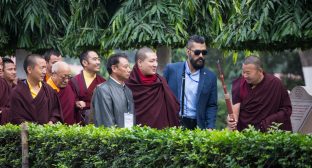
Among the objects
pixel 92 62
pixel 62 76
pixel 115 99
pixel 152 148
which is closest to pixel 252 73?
pixel 115 99

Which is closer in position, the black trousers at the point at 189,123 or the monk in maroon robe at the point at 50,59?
the black trousers at the point at 189,123

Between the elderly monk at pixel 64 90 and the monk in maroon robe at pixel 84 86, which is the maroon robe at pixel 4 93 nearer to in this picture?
the elderly monk at pixel 64 90

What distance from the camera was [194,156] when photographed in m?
7.27

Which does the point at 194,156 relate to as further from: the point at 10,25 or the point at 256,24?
the point at 10,25

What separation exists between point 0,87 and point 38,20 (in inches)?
87.2

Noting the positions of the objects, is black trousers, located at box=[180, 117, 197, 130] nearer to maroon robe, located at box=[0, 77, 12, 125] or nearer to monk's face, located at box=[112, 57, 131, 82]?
monk's face, located at box=[112, 57, 131, 82]

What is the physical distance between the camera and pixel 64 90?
12312 millimetres

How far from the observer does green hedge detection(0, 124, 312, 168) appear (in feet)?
22.0

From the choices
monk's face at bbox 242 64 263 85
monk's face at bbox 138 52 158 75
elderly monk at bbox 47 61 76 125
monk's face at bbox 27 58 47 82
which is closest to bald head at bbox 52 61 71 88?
elderly monk at bbox 47 61 76 125

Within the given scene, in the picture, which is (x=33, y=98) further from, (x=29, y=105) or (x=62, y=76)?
(x=62, y=76)

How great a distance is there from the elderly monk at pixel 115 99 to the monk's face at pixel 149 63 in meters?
0.35

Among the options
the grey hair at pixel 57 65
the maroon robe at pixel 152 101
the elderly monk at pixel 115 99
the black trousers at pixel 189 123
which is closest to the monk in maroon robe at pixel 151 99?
the maroon robe at pixel 152 101

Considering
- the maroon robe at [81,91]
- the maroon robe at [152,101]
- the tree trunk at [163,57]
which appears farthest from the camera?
the tree trunk at [163,57]

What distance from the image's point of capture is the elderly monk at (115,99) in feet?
31.9
